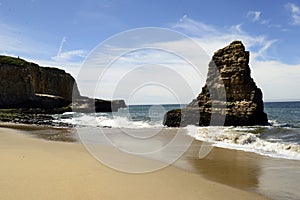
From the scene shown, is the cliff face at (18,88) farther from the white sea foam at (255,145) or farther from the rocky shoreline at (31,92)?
the white sea foam at (255,145)

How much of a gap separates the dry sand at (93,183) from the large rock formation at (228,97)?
19685 mm

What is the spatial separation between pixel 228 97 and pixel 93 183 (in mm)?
23485

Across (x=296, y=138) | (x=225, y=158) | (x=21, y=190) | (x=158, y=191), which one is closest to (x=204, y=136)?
(x=296, y=138)

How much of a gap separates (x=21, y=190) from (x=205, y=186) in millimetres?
3966

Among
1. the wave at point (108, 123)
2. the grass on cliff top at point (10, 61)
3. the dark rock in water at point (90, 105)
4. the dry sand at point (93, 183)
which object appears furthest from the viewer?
the dark rock in water at point (90, 105)

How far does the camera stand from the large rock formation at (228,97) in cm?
2694

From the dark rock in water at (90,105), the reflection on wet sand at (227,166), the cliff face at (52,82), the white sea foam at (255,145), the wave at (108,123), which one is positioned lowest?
the wave at (108,123)

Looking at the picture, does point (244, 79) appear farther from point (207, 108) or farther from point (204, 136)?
point (204, 136)

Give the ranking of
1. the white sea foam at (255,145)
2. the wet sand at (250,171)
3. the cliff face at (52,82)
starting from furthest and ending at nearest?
the cliff face at (52,82) < the white sea foam at (255,145) < the wet sand at (250,171)

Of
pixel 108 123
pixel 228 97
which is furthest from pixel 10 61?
pixel 228 97

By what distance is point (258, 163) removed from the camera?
1030cm

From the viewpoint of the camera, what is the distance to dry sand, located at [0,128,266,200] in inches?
225

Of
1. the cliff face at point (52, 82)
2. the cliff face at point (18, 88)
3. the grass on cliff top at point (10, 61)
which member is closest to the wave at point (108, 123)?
the cliff face at point (18, 88)

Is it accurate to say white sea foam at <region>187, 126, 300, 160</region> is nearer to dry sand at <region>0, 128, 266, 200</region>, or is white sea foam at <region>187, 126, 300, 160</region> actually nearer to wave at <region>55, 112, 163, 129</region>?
dry sand at <region>0, 128, 266, 200</region>
